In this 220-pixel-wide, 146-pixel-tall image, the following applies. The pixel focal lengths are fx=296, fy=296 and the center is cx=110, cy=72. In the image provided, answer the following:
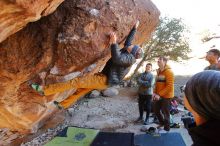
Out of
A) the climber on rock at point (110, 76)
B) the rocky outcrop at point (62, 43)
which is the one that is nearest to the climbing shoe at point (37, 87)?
the climber on rock at point (110, 76)

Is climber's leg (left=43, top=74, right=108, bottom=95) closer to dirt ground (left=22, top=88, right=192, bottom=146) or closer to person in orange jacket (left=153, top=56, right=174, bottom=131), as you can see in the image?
person in orange jacket (left=153, top=56, right=174, bottom=131)

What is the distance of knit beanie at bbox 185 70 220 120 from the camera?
1.14 meters

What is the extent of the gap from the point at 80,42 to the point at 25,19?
1.34 m

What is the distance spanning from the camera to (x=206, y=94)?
45.2 inches

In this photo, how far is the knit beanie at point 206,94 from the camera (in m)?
1.14

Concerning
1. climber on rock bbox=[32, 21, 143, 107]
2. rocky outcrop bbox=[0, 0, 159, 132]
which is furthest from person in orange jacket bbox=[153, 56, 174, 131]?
climber on rock bbox=[32, 21, 143, 107]

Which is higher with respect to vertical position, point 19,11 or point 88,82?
point 19,11

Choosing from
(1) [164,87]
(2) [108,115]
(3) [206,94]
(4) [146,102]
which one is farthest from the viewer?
(2) [108,115]

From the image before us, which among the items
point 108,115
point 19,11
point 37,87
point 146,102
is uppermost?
point 19,11

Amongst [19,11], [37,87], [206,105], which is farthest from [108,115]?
[206,105]

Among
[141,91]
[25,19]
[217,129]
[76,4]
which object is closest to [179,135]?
[141,91]

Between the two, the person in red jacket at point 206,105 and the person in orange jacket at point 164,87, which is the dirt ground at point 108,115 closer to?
the person in orange jacket at point 164,87

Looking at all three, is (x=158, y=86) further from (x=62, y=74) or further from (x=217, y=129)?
(x=217, y=129)

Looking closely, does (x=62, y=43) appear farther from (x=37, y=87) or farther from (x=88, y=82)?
(x=37, y=87)
